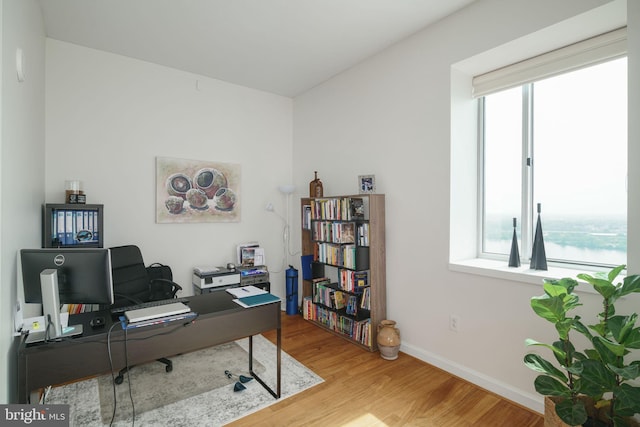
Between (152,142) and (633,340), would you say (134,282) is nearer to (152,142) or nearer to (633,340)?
(152,142)

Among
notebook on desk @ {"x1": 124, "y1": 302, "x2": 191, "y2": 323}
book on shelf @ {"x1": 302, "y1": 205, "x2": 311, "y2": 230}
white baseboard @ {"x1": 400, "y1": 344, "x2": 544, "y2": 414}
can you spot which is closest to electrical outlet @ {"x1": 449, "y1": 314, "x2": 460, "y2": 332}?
white baseboard @ {"x1": 400, "y1": 344, "x2": 544, "y2": 414}

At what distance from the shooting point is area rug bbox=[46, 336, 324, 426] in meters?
2.03

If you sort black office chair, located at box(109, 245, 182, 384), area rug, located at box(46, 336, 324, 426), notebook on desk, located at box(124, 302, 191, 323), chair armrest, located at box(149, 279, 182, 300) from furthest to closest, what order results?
chair armrest, located at box(149, 279, 182, 300), black office chair, located at box(109, 245, 182, 384), area rug, located at box(46, 336, 324, 426), notebook on desk, located at box(124, 302, 191, 323)

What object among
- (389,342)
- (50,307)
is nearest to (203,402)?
(50,307)

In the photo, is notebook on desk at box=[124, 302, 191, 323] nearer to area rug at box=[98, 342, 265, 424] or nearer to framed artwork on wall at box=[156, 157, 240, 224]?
area rug at box=[98, 342, 265, 424]

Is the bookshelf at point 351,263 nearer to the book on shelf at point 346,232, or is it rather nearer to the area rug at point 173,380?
the book on shelf at point 346,232

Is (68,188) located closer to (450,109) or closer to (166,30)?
(166,30)

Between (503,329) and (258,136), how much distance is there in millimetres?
3535

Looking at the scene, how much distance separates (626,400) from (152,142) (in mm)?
4215

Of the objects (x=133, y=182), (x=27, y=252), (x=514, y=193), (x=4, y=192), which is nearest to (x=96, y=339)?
(x=27, y=252)

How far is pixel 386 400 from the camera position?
2262 mm

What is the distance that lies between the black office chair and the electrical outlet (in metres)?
2.44

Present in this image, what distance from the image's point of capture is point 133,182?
3.35 m

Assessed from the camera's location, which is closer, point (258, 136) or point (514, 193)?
point (514, 193)
